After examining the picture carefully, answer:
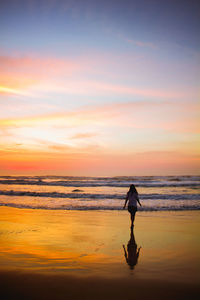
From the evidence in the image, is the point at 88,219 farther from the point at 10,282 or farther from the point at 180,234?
the point at 10,282

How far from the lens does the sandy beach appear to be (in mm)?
5176

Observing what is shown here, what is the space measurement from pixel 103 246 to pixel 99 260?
138 centimetres

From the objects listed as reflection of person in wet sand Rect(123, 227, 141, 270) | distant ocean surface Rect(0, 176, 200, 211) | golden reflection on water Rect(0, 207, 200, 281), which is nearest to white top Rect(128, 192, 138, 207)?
golden reflection on water Rect(0, 207, 200, 281)

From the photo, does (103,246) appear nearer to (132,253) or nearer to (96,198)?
(132,253)

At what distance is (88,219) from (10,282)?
767 cm

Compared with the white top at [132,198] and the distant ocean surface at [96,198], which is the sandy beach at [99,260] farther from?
the distant ocean surface at [96,198]

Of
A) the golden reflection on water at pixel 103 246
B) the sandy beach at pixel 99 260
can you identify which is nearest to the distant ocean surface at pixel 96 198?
the golden reflection on water at pixel 103 246

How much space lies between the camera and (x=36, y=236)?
9.50 m

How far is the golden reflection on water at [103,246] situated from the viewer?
6.27m

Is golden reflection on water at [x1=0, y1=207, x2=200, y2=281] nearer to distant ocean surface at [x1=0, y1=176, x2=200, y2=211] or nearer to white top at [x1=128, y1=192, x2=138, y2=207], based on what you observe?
white top at [x1=128, y1=192, x2=138, y2=207]

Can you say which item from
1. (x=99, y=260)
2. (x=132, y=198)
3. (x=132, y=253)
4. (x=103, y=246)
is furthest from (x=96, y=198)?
(x=99, y=260)

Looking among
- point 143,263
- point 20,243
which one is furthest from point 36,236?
point 143,263

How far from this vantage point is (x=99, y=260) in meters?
6.83

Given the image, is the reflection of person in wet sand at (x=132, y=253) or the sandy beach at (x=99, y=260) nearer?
the sandy beach at (x=99, y=260)
